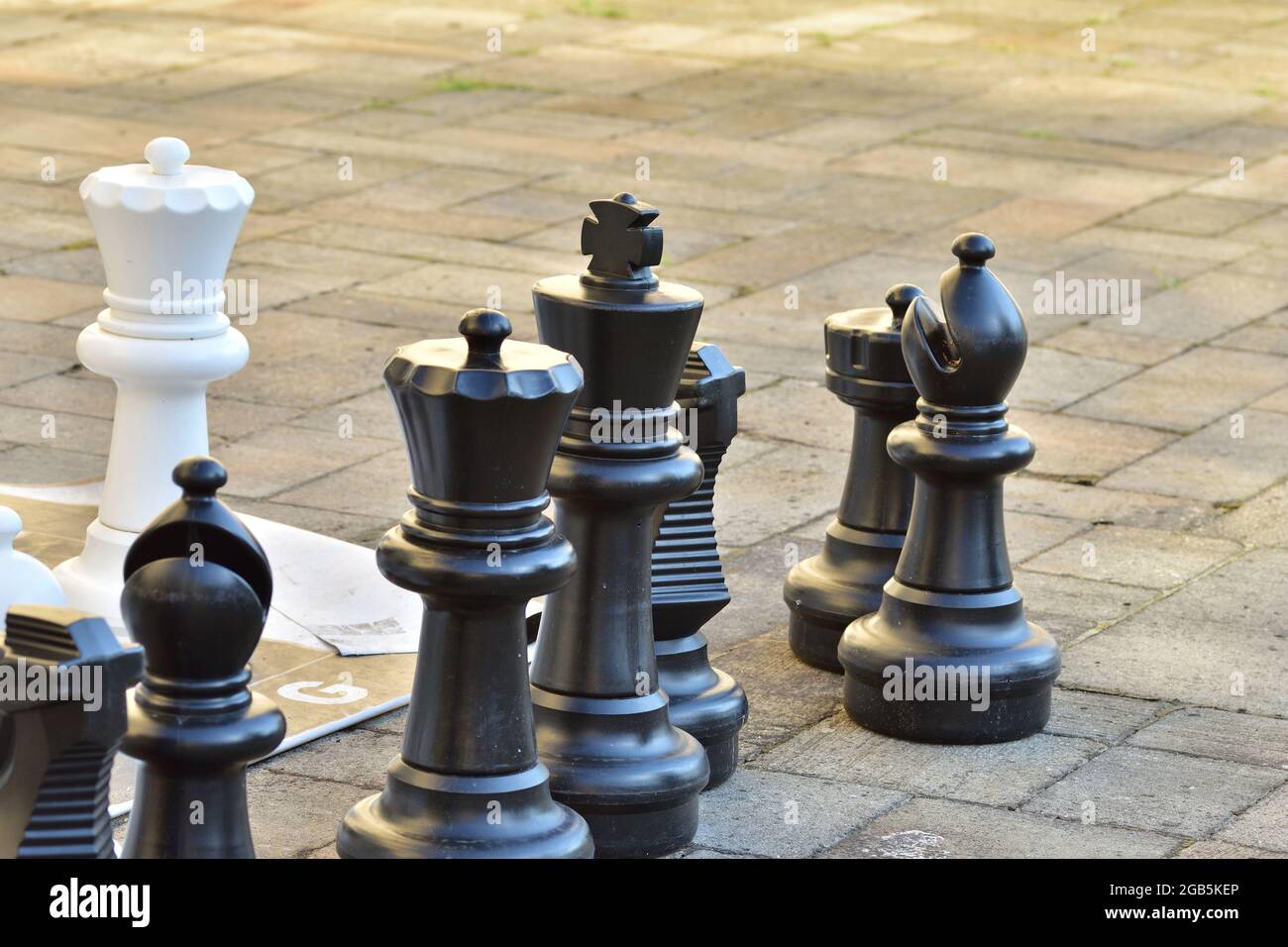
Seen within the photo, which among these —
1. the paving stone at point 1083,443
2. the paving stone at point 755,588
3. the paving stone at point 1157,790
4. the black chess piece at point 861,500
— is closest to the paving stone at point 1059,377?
the paving stone at point 1083,443

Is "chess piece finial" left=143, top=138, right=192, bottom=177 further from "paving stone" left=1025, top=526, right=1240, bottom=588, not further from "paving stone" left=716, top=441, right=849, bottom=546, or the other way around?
"paving stone" left=1025, top=526, right=1240, bottom=588

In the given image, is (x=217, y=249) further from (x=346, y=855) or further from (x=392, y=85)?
(x=392, y=85)

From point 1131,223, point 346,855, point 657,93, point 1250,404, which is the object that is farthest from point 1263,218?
point 346,855

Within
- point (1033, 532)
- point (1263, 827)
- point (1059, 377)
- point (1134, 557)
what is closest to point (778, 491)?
point (1033, 532)

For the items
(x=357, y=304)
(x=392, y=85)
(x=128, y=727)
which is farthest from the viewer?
(x=392, y=85)

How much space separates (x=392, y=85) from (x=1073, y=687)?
7.19 m

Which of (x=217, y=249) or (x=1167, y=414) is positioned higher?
(x=217, y=249)

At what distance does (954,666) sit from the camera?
3529 mm

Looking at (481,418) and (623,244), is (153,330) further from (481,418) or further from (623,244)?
(481,418)

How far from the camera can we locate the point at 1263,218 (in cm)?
812

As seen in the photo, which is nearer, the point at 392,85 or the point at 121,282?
the point at 121,282

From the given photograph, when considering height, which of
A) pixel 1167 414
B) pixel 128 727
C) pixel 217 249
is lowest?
pixel 1167 414

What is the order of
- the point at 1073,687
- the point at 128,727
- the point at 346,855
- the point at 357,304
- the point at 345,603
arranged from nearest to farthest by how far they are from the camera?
the point at 128,727
the point at 346,855
the point at 1073,687
the point at 345,603
the point at 357,304

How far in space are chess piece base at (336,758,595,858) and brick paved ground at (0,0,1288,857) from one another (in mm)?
384
